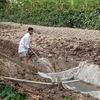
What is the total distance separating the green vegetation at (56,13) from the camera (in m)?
23.1

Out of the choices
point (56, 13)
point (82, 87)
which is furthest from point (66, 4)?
point (82, 87)

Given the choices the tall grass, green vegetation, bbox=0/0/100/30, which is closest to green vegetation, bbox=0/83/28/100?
green vegetation, bbox=0/0/100/30

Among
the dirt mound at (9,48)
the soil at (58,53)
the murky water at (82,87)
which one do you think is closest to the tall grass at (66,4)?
the soil at (58,53)

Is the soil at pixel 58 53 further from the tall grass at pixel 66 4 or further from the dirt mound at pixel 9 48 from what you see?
the tall grass at pixel 66 4

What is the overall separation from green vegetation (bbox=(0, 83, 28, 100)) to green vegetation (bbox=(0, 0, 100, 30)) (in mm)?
13544

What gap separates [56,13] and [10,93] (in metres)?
17.7

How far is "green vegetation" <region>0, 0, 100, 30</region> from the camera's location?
23141 mm

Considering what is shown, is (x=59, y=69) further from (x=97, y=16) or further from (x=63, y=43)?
(x=97, y=16)

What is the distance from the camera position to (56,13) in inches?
1033

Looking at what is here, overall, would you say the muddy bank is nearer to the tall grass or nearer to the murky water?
the murky water

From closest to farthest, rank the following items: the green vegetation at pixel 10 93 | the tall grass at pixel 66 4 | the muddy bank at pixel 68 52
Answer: the green vegetation at pixel 10 93 → the muddy bank at pixel 68 52 → the tall grass at pixel 66 4

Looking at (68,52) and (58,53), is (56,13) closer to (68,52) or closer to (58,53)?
(58,53)

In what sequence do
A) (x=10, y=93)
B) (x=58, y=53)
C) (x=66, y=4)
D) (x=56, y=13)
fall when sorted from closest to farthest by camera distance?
(x=10, y=93) < (x=58, y=53) < (x=56, y=13) < (x=66, y=4)

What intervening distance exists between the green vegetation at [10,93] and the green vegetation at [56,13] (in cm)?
1354
